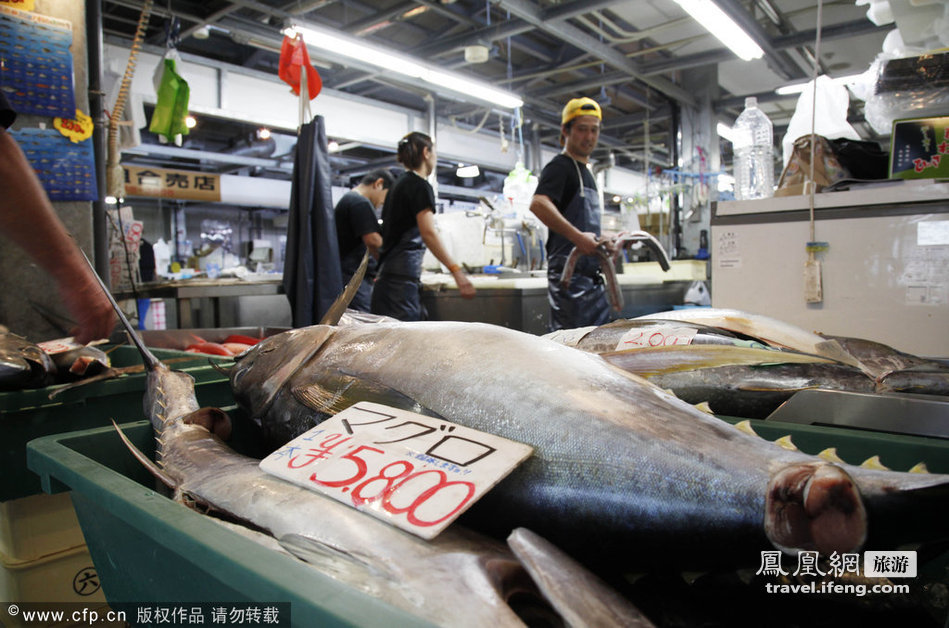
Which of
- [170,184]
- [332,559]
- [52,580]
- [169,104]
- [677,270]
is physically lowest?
[52,580]

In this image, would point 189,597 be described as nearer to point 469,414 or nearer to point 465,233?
point 469,414

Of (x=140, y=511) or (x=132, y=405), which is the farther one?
(x=132, y=405)

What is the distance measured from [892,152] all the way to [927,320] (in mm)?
685

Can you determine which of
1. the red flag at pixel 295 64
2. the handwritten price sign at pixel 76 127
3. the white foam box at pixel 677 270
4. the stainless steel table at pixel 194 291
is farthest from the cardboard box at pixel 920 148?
the stainless steel table at pixel 194 291

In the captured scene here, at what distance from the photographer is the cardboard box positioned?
7.32 ft

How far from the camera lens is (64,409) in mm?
1596

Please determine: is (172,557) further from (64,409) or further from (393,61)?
(393,61)

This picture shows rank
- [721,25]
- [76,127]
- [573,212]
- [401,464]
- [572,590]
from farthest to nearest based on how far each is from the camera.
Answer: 1. [721,25]
2. [573,212]
3. [76,127]
4. [401,464]
5. [572,590]

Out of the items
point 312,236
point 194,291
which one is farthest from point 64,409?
point 194,291

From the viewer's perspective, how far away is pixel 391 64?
6.18m

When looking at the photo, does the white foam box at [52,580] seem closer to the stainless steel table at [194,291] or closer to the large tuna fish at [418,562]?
the large tuna fish at [418,562]

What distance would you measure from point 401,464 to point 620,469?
11.2 inches

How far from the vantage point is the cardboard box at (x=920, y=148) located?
2.23 meters

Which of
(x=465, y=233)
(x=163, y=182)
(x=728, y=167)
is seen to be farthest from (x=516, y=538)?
(x=728, y=167)
